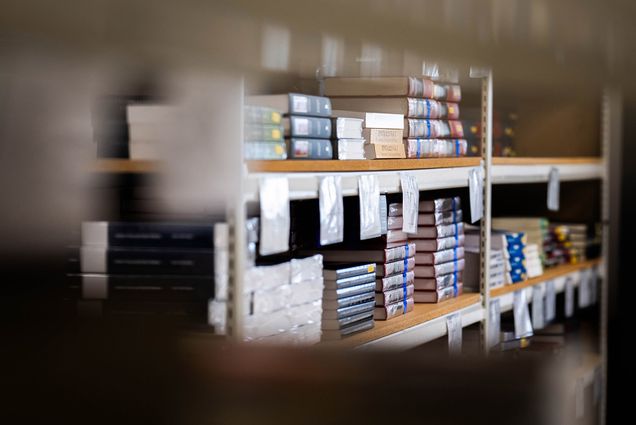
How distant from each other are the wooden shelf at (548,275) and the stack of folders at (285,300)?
131 cm

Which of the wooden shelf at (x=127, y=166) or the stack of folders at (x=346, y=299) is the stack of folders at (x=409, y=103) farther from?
the wooden shelf at (x=127, y=166)

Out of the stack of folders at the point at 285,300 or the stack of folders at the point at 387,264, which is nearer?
the stack of folders at the point at 285,300

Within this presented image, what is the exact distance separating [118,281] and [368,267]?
3.01ft

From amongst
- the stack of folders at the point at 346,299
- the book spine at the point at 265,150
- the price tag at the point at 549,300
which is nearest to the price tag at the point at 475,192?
the stack of folders at the point at 346,299

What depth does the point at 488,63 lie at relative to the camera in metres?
0.23

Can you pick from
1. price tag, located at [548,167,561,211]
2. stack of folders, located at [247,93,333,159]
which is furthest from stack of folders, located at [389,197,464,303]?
price tag, located at [548,167,561,211]

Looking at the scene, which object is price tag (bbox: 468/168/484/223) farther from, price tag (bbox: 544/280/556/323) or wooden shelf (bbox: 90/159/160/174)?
wooden shelf (bbox: 90/159/160/174)

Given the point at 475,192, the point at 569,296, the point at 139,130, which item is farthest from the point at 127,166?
the point at 569,296

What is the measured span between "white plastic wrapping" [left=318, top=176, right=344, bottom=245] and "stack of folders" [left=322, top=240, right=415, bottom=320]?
34 centimetres

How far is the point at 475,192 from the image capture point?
321 cm

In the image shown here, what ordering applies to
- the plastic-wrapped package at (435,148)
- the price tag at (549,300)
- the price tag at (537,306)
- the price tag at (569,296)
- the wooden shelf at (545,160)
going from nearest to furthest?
1. the plastic-wrapped package at (435,148)
2. the wooden shelf at (545,160)
3. the price tag at (537,306)
4. the price tag at (549,300)
5. the price tag at (569,296)

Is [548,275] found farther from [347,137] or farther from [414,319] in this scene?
[347,137]

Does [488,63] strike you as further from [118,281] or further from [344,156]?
[344,156]

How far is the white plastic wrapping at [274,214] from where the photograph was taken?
1952 mm
